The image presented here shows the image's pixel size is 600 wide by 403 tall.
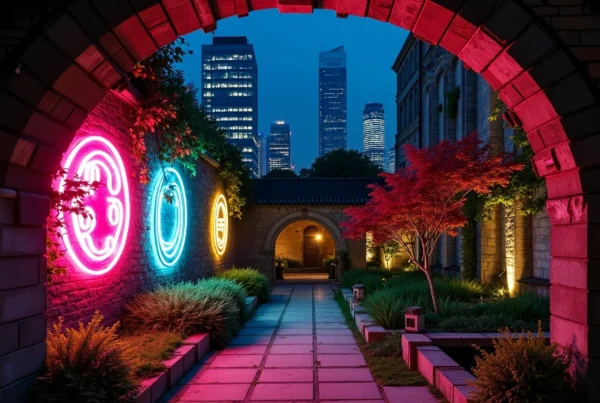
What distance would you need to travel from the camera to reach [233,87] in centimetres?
13050

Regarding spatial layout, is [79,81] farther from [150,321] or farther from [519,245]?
[519,245]

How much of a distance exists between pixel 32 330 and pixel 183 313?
3.39 metres

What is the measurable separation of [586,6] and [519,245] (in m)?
7.97

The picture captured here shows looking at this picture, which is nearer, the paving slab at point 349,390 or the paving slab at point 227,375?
the paving slab at point 349,390

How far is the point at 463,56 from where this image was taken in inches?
174

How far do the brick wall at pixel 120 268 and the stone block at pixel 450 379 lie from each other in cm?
421

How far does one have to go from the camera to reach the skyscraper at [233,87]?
127 m

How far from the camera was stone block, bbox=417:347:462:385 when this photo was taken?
530cm

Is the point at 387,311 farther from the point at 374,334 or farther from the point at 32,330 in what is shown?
the point at 32,330

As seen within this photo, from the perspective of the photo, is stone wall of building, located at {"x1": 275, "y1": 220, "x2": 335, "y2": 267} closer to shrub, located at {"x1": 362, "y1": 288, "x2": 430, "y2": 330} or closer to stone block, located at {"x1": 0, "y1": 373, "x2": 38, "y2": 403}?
shrub, located at {"x1": 362, "y1": 288, "x2": 430, "y2": 330}

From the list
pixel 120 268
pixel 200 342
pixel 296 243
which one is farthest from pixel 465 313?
pixel 296 243

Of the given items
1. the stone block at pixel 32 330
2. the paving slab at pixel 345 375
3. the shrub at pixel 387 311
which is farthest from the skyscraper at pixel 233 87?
the stone block at pixel 32 330

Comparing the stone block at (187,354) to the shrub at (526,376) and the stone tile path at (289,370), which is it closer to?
the stone tile path at (289,370)

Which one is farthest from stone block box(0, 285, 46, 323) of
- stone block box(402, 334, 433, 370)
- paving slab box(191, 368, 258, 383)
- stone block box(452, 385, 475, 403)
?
stone block box(402, 334, 433, 370)
